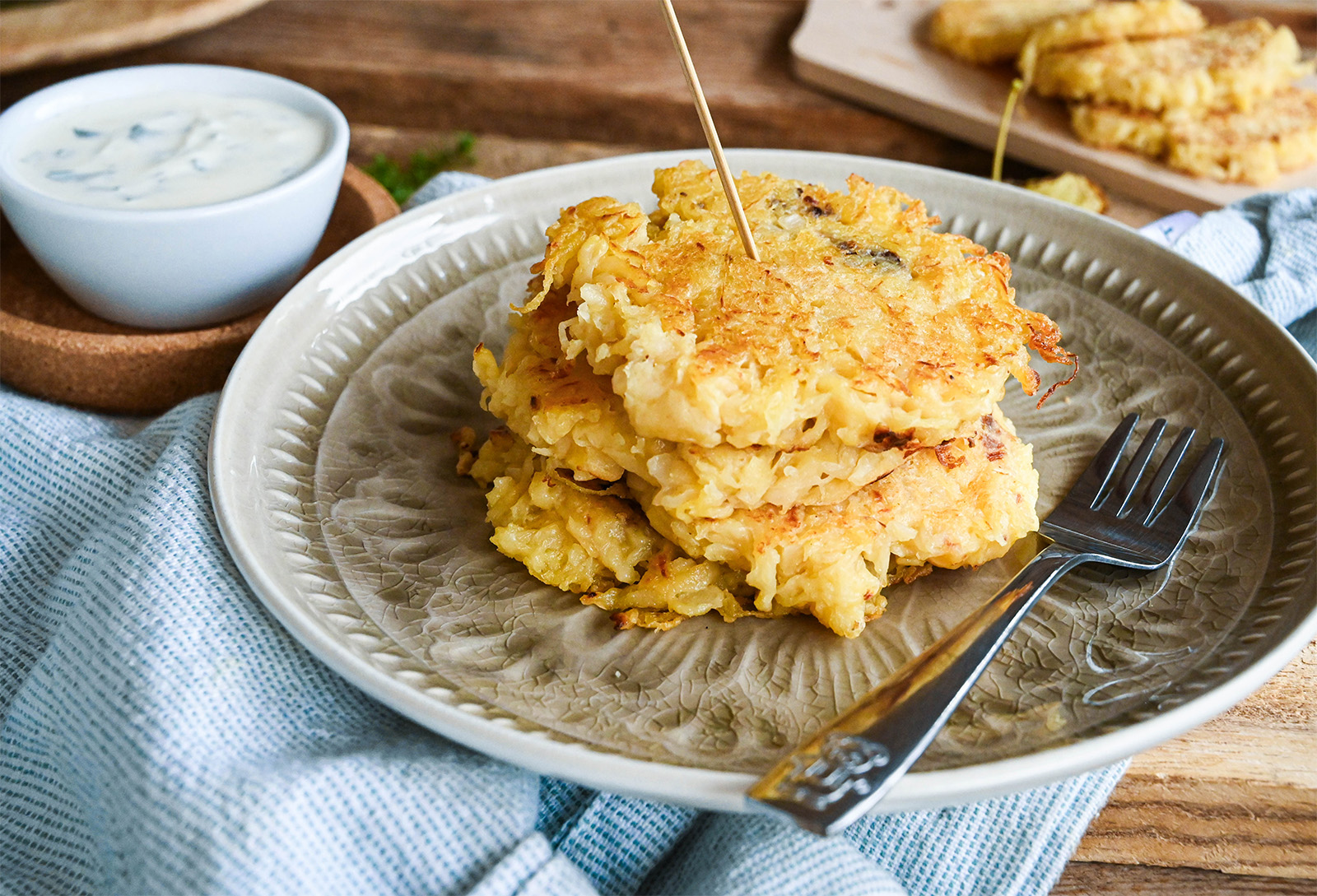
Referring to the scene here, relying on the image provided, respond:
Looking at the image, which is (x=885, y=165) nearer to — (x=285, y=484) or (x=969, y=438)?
(x=969, y=438)

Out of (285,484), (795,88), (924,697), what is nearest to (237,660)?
(285,484)

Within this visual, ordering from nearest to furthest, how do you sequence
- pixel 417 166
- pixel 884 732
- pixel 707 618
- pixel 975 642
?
pixel 884 732
pixel 975 642
pixel 707 618
pixel 417 166

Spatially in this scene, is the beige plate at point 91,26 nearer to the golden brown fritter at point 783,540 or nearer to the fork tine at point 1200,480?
the golden brown fritter at point 783,540

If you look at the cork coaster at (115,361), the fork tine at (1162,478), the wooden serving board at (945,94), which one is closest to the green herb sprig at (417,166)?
the cork coaster at (115,361)

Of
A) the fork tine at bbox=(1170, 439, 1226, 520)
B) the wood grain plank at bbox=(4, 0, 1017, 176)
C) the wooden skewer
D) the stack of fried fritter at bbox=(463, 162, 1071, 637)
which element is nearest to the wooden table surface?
the wood grain plank at bbox=(4, 0, 1017, 176)

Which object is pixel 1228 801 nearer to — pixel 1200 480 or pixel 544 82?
pixel 1200 480

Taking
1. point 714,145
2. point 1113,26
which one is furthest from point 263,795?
point 1113,26
